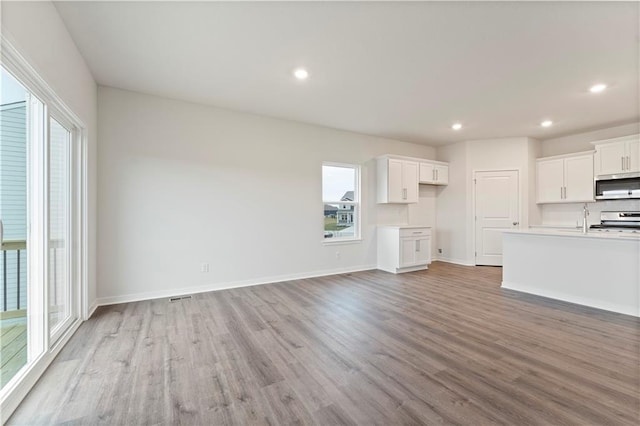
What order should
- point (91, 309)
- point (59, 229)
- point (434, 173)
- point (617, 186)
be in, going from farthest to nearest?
point (434, 173) → point (617, 186) → point (91, 309) → point (59, 229)

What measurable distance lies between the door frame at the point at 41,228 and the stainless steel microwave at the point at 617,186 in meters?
7.85

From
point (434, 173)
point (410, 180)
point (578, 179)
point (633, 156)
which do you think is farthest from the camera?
point (434, 173)

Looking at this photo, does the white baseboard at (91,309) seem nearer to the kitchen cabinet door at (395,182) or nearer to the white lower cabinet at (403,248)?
the white lower cabinet at (403,248)

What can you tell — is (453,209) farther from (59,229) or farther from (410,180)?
(59,229)

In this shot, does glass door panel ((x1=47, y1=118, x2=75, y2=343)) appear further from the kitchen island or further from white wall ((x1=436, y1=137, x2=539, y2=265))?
white wall ((x1=436, y1=137, x2=539, y2=265))

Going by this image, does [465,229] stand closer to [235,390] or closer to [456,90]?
[456,90]

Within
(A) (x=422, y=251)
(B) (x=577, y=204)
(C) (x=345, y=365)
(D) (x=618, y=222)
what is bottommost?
(C) (x=345, y=365)

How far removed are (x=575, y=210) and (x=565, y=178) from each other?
70 centimetres

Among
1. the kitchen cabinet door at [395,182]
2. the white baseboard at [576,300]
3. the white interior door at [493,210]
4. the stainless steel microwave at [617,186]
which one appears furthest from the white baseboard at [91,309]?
the stainless steel microwave at [617,186]

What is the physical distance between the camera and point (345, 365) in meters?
2.14

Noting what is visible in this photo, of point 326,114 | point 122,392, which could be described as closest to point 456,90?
point 326,114

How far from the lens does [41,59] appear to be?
6.42 feet

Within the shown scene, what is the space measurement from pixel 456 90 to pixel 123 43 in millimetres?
3885

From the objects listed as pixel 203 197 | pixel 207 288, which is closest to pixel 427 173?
pixel 203 197
